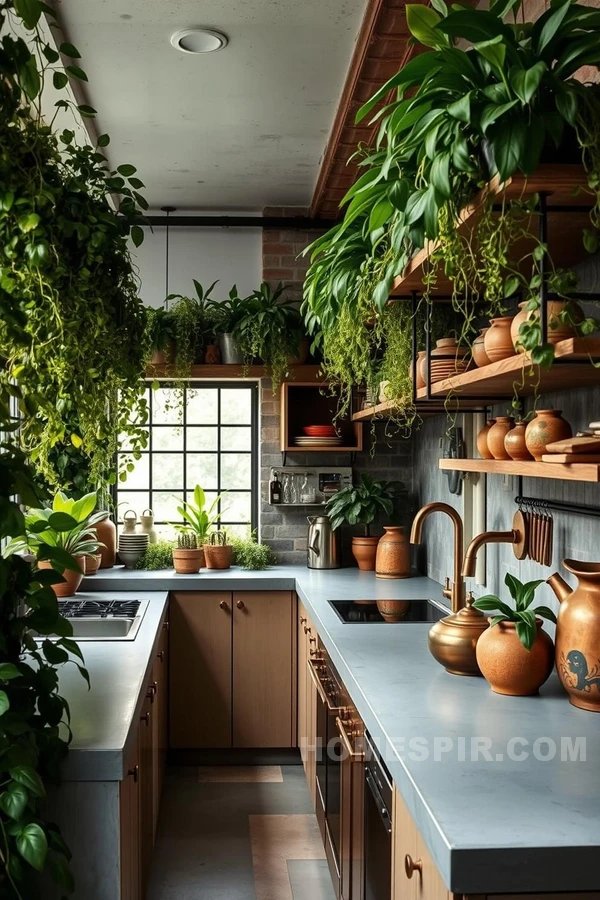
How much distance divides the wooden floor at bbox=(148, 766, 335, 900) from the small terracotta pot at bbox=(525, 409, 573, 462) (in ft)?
6.40

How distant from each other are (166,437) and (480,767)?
383cm

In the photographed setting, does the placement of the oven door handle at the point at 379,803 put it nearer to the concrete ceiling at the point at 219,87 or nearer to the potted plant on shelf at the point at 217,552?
the concrete ceiling at the point at 219,87

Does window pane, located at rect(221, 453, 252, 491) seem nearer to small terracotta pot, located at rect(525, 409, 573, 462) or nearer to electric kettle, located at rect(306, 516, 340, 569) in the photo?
electric kettle, located at rect(306, 516, 340, 569)

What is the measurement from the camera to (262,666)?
4660 millimetres

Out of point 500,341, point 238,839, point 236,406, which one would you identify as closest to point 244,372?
point 236,406

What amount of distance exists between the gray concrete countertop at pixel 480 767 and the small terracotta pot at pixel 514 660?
1.5 inches

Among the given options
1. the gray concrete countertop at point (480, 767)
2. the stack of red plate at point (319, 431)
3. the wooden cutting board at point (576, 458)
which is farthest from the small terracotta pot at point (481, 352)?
the stack of red plate at point (319, 431)

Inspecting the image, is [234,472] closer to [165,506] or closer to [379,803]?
[165,506]

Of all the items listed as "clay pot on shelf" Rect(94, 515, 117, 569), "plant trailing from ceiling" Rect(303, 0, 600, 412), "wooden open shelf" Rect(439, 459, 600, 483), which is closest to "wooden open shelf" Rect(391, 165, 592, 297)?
"plant trailing from ceiling" Rect(303, 0, 600, 412)

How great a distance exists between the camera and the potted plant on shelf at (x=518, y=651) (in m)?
2.21

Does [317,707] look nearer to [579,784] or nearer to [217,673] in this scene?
[217,673]

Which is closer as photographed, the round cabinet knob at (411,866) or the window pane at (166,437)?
the round cabinet knob at (411,866)

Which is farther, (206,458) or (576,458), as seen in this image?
(206,458)

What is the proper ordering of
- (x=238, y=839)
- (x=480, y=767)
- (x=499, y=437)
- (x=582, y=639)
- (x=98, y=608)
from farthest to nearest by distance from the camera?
(x=98, y=608), (x=238, y=839), (x=499, y=437), (x=582, y=639), (x=480, y=767)
